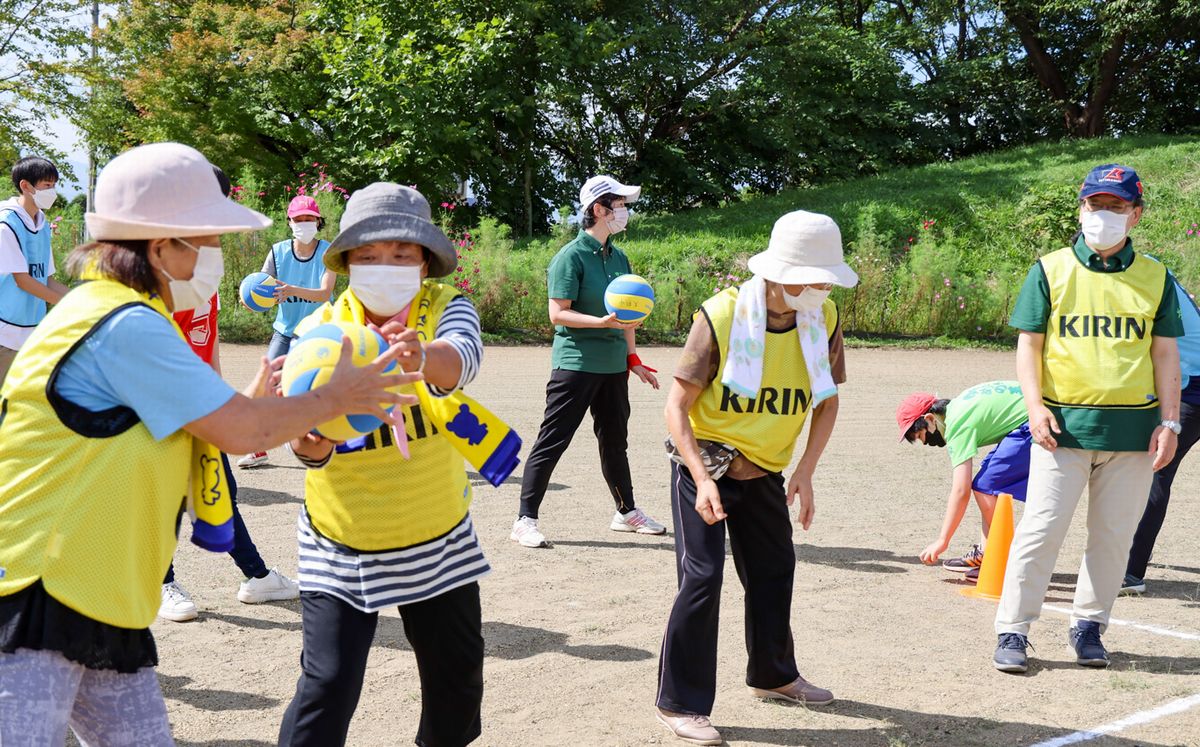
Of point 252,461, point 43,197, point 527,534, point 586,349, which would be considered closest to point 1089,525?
point 586,349

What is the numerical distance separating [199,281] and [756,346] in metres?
2.37

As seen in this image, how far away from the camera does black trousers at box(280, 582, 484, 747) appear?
10.9 feet

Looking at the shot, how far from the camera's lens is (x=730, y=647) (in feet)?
19.4

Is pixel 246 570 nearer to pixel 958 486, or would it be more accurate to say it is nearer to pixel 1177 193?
pixel 958 486

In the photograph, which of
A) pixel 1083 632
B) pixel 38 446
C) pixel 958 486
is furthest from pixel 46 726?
pixel 958 486

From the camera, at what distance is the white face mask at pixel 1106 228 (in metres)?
5.38

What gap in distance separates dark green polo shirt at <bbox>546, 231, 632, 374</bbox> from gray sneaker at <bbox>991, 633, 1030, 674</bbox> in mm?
3228

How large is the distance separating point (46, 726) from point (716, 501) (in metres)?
2.56

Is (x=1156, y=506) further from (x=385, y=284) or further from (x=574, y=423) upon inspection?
(x=385, y=284)

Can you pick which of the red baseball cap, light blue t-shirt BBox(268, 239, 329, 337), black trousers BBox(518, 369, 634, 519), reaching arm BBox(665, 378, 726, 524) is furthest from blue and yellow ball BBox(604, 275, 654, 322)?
light blue t-shirt BBox(268, 239, 329, 337)

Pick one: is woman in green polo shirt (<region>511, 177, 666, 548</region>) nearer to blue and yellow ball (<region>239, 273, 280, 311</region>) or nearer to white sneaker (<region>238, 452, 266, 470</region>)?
blue and yellow ball (<region>239, 273, 280, 311</region>)

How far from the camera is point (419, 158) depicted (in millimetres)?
27812

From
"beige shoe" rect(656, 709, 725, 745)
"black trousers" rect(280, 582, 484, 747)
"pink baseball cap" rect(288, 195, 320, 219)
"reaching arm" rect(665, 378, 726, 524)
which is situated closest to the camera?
"black trousers" rect(280, 582, 484, 747)

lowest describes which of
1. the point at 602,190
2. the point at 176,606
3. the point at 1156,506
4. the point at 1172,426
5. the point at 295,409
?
the point at 176,606
